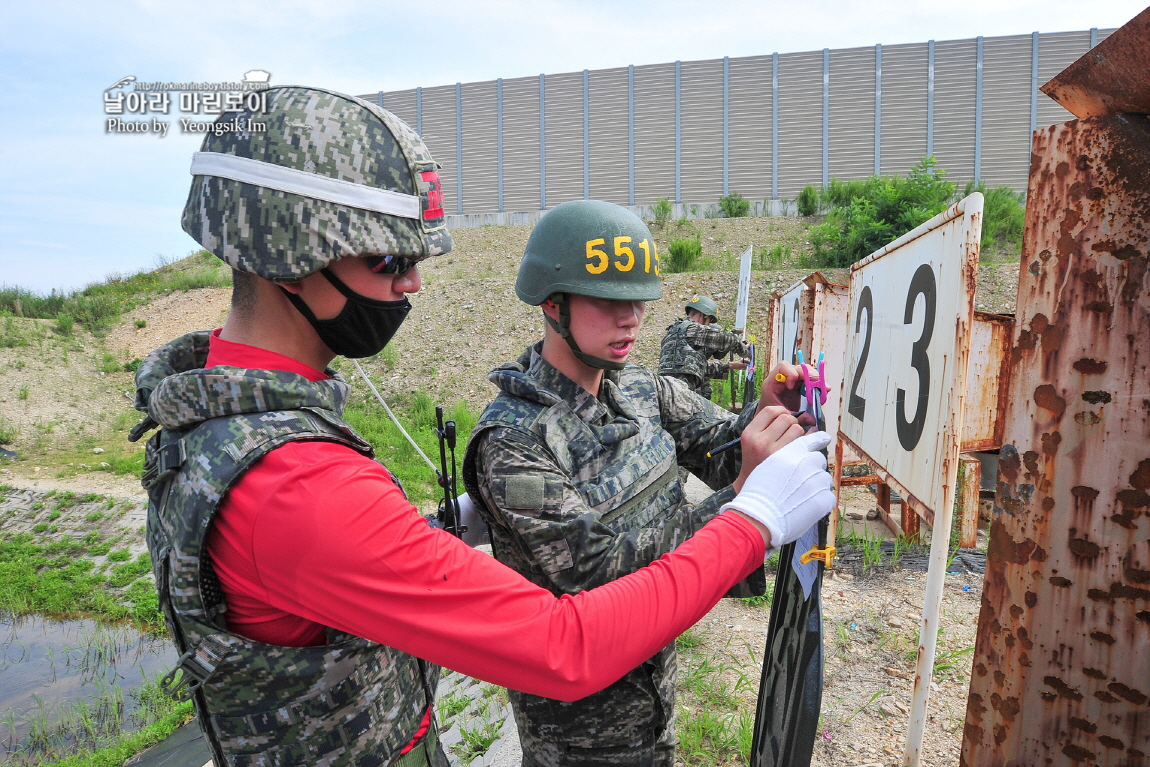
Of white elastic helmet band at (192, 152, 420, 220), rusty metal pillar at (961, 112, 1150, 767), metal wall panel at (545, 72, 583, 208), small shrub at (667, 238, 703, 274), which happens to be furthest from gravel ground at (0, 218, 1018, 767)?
metal wall panel at (545, 72, 583, 208)

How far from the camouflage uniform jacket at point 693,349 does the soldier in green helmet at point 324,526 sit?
19.6 feet

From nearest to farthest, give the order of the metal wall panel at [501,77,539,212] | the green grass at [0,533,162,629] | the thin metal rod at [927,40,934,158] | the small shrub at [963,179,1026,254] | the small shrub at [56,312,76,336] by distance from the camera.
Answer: the green grass at [0,533,162,629] → the small shrub at [963,179,1026,254] → the small shrub at [56,312,76,336] → the thin metal rod at [927,40,934,158] → the metal wall panel at [501,77,539,212]

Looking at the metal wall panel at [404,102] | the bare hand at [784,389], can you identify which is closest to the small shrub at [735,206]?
the metal wall panel at [404,102]

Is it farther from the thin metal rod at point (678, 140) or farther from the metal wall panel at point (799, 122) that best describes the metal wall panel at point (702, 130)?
the metal wall panel at point (799, 122)

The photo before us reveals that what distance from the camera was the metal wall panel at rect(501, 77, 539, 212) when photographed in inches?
1086

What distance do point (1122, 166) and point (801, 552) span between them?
1.13m

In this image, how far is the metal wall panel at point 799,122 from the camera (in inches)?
963

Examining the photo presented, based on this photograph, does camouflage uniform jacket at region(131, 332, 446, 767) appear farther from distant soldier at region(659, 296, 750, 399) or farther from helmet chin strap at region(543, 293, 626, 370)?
distant soldier at region(659, 296, 750, 399)

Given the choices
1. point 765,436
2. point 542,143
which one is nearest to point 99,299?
point 542,143

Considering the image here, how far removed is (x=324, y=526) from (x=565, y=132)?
2832cm

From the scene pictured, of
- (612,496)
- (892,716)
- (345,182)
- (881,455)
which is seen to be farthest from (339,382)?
(892,716)

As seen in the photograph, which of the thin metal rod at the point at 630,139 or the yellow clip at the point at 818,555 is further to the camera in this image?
the thin metal rod at the point at 630,139

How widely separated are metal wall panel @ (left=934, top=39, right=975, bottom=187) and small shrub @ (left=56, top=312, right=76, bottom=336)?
95.4ft

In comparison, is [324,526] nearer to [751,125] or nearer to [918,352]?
[918,352]
